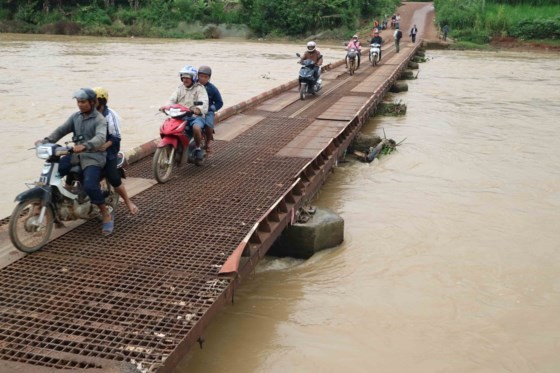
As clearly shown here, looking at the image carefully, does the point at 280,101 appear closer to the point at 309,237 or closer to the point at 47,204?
the point at 309,237

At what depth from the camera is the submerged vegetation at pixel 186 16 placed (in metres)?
45.4

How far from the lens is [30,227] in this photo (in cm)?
451

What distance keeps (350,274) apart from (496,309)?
1421mm

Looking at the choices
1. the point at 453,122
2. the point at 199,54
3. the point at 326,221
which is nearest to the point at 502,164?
the point at 453,122

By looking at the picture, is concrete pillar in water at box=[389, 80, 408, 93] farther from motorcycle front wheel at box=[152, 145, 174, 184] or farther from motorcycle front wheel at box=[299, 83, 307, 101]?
motorcycle front wheel at box=[152, 145, 174, 184]

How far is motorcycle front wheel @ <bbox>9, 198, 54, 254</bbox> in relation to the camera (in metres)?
4.37

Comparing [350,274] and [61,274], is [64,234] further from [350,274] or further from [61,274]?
[350,274]

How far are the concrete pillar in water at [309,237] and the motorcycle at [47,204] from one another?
2076 millimetres

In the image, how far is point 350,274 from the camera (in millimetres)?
5840

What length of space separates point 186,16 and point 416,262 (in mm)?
46229

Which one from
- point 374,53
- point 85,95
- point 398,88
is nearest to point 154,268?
point 85,95

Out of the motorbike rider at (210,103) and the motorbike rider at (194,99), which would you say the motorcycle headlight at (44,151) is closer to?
the motorbike rider at (194,99)

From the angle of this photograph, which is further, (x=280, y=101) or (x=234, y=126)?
(x=280, y=101)

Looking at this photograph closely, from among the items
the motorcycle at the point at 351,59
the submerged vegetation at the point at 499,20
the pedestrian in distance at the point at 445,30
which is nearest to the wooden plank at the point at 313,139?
the motorcycle at the point at 351,59
